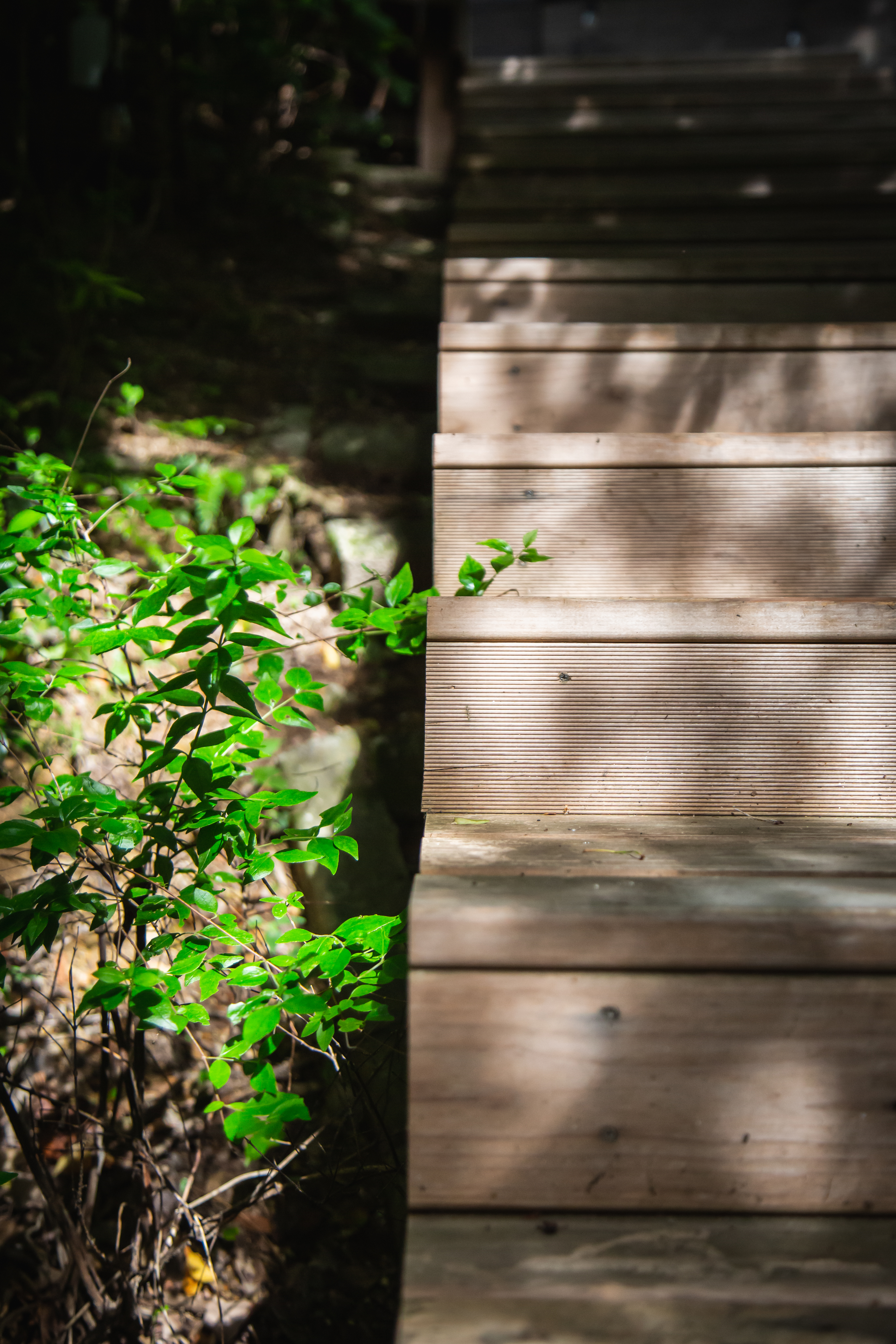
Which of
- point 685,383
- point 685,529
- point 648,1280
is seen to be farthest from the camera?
point 685,383

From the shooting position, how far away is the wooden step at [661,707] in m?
1.26

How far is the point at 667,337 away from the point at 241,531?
1.29 meters

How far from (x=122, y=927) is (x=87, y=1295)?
589 mm

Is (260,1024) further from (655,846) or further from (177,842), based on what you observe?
(655,846)

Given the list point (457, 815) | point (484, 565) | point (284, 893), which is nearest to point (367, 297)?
point (484, 565)

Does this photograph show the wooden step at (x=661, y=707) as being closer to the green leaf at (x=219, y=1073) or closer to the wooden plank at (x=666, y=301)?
the green leaf at (x=219, y=1073)

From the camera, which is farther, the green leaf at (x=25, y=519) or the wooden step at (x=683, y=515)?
the wooden step at (x=683, y=515)

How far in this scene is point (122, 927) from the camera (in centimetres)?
123

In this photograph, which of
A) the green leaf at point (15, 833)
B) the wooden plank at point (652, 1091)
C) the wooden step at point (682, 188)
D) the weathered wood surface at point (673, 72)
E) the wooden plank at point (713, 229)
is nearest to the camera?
the wooden plank at point (652, 1091)

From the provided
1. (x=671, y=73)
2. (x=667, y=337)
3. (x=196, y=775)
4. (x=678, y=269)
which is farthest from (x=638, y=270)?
(x=671, y=73)

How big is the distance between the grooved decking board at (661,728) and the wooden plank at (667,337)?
0.95 m

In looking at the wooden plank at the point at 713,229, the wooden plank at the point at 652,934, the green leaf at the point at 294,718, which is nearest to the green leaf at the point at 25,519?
the green leaf at the point at 294,718

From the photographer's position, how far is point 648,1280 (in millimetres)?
769

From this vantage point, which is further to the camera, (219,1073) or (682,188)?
(682,188)
